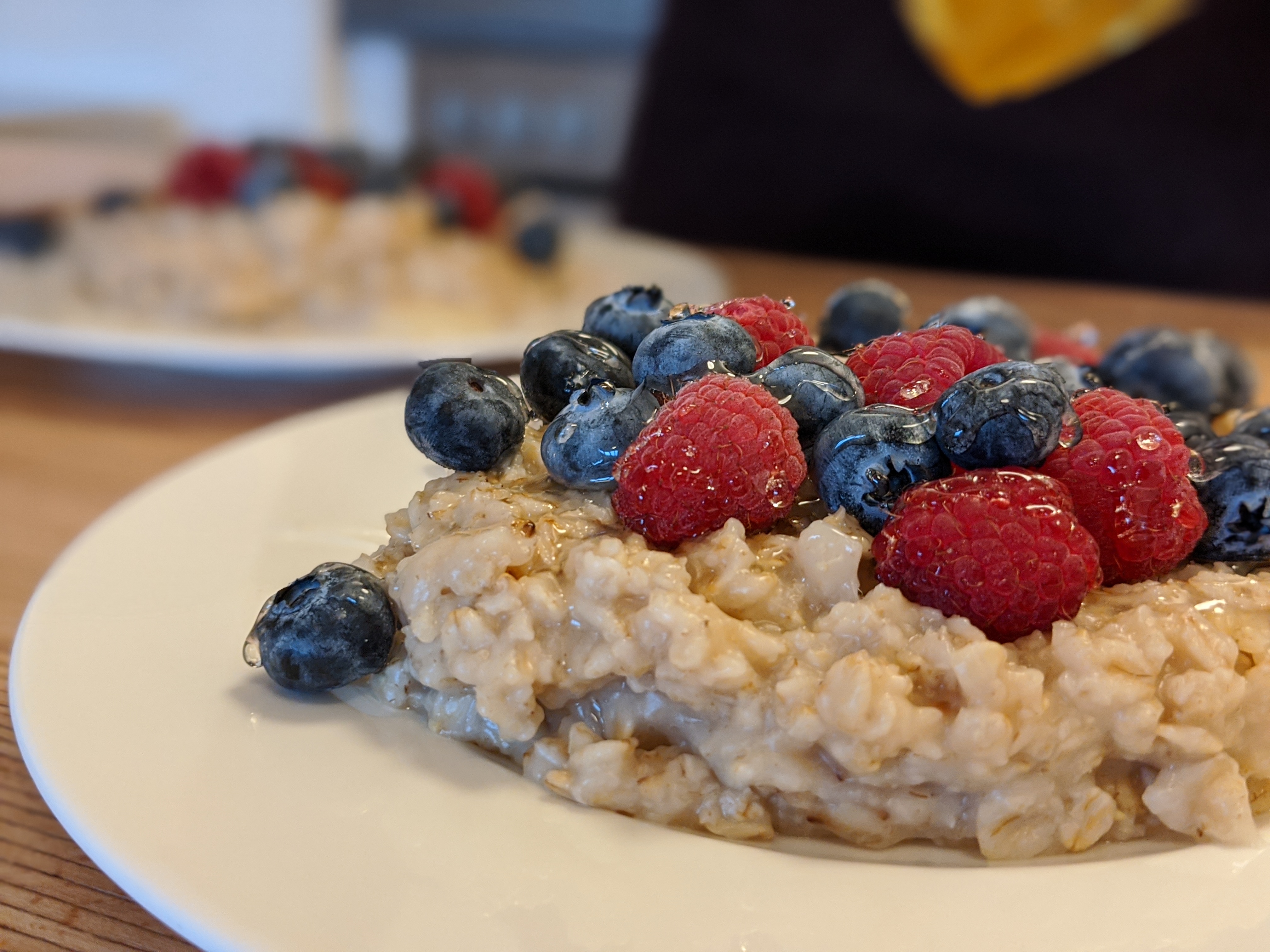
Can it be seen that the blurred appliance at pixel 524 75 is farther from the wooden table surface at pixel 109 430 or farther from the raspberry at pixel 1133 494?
the raspberry at pixel 1133 494

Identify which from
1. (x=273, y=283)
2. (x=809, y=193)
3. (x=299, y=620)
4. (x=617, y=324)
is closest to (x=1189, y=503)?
(x=617, y=324)

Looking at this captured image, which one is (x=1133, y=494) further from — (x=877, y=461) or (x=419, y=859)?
(x=419, y=859)

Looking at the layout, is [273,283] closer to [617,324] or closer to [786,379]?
[617,324]

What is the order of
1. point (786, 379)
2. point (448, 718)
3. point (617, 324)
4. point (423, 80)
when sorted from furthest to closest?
point (423, 80)
point (617, 324)
point (786, 379)
point (448, 718)

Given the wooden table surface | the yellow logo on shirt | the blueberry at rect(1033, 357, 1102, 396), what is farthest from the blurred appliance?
the blueberry at rect(1033, 357, 1102, 396)

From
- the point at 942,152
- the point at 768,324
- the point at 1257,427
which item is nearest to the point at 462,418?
the point at 768,324

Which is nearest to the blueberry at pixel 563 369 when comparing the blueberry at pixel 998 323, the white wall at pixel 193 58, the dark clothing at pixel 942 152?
the blueberry at pixel 998 323

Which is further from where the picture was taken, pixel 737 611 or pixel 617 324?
pixel 617 324

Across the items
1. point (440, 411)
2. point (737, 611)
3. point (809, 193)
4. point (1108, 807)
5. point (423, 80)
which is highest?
point (423, 80)
